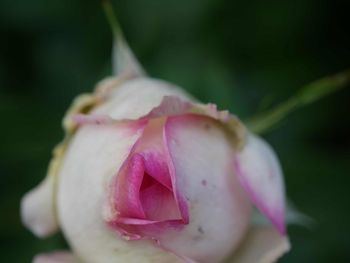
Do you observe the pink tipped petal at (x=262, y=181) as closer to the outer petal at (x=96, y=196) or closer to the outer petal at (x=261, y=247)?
the outer petal at (x=261, y=247)

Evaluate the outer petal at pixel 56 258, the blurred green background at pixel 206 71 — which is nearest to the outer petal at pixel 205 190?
the outer petal at pixel 56 258

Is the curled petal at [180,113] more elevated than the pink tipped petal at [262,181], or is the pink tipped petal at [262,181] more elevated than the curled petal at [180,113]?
the curled petal at [180,113]

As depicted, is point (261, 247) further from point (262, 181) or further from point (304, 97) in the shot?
point (304, 97)

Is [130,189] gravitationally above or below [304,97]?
below

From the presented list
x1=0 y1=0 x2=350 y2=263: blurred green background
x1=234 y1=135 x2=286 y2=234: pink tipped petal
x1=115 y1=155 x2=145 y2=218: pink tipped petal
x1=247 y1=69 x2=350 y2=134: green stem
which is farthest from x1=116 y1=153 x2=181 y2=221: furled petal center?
x1=0 y1=0 x2=350 y2=263: blurred green background

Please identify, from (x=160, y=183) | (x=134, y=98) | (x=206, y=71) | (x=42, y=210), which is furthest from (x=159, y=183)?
(x=206, y=71)

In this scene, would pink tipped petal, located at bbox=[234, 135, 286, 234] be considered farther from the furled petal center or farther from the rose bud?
the furled petal center

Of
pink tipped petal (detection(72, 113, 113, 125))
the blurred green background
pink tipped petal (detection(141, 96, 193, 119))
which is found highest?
the blurred green background
